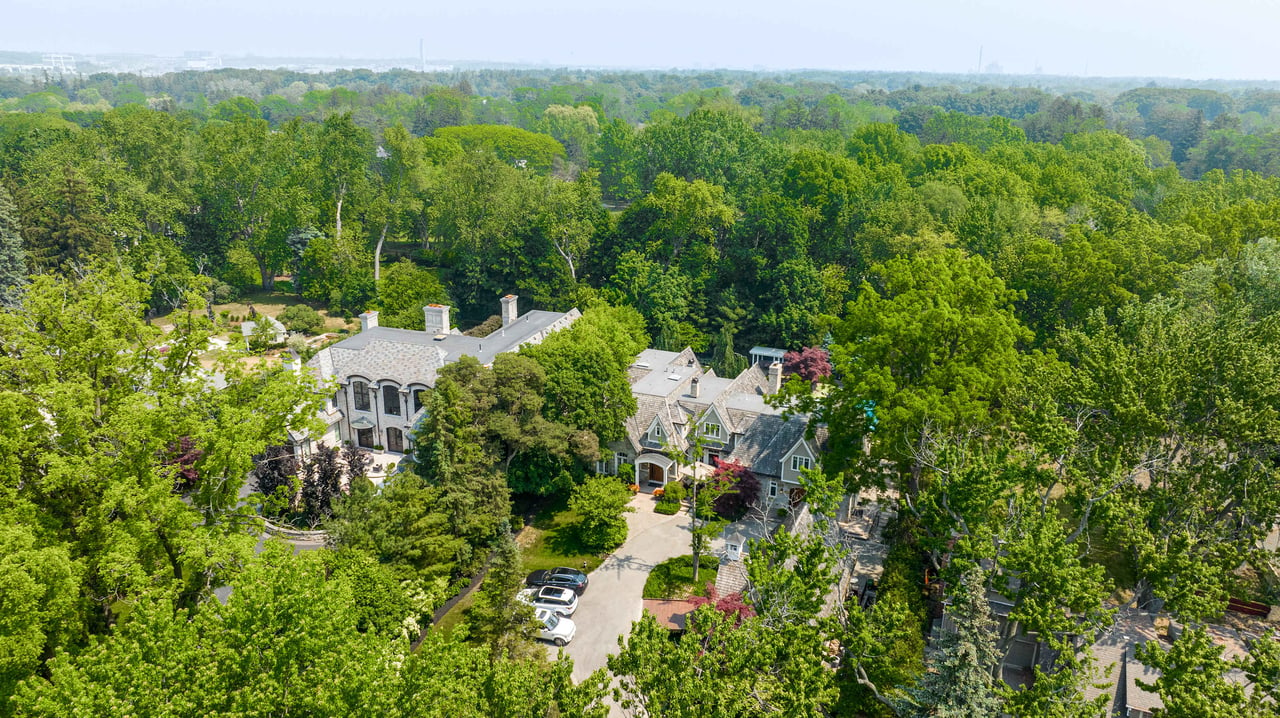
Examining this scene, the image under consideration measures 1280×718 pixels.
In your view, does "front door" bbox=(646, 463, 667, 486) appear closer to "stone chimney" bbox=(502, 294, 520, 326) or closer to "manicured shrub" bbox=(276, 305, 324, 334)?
"stone chimney" bbox=(502, 294, 520, 326)

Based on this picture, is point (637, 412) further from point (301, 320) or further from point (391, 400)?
point (301, 320)

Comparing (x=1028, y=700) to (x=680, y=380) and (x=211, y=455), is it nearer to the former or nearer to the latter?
(x=211, y=455)

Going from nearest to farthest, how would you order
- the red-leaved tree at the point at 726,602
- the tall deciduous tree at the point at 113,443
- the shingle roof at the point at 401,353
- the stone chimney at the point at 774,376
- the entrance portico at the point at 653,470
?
the tall deciduous tree at the point at 113,443, the red-leaved tree at the point at 726,602, the entrance portico at the point at 653,470, the shingle roof at the point at 401,353, the stone chimney at the point at 774,376

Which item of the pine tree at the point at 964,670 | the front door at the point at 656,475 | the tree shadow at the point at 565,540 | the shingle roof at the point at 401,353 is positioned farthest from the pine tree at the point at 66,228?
the pine tree at the point at 964,670

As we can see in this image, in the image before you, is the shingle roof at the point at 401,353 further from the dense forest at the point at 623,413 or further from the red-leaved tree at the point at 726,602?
the red-leaved tree at the point at 726,602

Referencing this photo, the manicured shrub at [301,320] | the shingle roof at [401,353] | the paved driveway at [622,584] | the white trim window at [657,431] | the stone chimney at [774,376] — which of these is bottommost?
the paved driveway at [622,584]

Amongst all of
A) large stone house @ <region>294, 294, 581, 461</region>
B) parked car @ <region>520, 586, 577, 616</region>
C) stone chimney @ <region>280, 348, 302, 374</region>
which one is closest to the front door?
Answer: large stone house @ <region>294, 294, 581, 461</region>

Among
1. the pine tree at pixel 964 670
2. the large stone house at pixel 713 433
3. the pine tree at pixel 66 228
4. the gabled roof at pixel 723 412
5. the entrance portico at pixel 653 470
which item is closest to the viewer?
the pine tree at pixel 964 670

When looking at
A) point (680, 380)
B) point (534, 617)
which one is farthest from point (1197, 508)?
point (680, 380)
